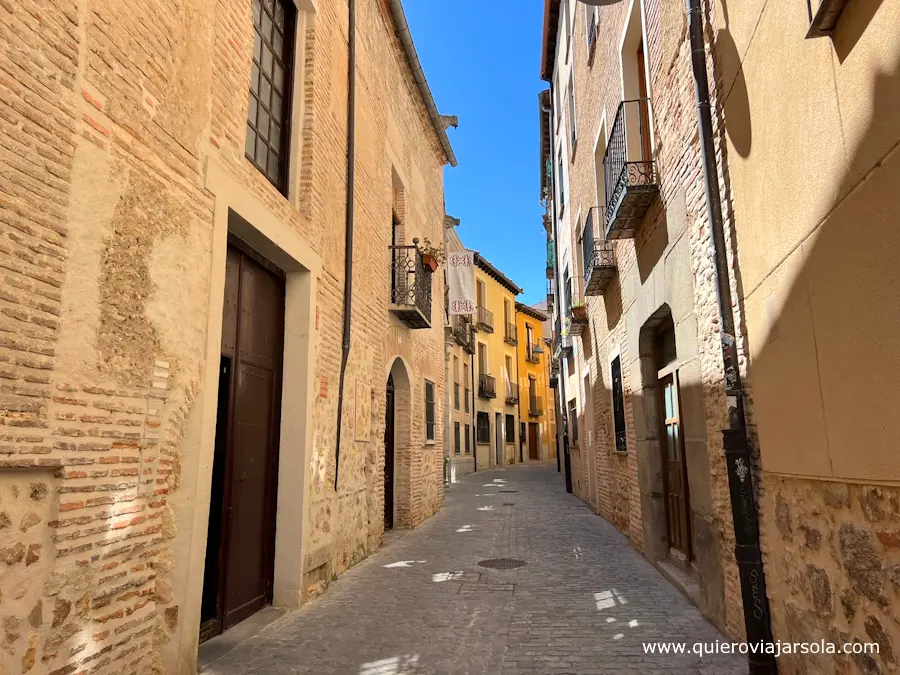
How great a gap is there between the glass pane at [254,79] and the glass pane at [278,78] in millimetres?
409

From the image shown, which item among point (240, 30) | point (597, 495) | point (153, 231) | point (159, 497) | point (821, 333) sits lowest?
point (597, 495)

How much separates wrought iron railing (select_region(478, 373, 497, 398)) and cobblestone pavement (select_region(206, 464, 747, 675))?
20.8m

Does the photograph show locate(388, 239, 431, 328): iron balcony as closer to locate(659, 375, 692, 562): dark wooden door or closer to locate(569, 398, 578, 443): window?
locate(659, 375, 692, 562): dark wooden door

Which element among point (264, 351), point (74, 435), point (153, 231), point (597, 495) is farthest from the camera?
point (597, 495)

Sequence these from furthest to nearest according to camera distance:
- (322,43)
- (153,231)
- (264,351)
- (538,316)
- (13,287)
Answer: (538,316) → (322,43) → (264,351) → (153,231) → (13,287)

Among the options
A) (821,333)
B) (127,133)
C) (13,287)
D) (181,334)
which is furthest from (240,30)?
(821,333)

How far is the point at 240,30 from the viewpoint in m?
4.93

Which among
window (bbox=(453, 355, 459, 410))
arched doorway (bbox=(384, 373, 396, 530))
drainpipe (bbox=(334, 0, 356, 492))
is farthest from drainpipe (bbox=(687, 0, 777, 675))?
window (bbox=(453, 355, 459, 410))

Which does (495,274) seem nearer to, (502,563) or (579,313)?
(579,313)

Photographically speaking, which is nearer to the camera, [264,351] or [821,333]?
[821,333]

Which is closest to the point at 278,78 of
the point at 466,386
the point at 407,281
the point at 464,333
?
the point at 407,281

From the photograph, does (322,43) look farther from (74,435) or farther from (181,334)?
(74,435)

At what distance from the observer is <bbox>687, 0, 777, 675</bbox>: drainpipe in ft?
12.9

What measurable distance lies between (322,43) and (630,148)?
376cm
